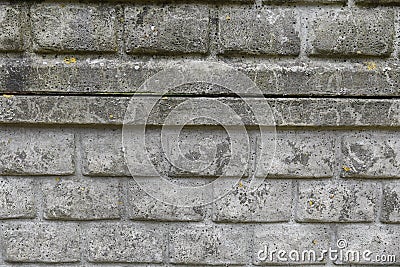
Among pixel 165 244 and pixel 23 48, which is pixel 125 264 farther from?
pixel 23 48

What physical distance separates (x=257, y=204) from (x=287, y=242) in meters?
0.21

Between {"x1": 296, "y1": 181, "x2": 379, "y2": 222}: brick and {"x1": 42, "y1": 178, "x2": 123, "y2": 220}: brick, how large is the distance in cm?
77

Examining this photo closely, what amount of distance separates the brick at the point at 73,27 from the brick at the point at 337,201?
0.99 meters

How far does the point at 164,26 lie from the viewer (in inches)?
58.1

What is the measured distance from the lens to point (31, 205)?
157 cm

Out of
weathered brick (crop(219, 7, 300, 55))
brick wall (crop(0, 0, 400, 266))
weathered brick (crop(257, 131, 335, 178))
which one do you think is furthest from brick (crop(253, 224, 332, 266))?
weathered brick (crop(219, 7, 300, 55))

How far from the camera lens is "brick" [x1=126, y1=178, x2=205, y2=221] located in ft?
5.16

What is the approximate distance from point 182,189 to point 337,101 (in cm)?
71

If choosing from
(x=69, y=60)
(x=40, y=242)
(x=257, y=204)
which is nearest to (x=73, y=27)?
(x=69, y=60)

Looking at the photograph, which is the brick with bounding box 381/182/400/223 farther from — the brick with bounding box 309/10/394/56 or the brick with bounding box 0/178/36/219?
the brick with bounding box 0/178/36/219

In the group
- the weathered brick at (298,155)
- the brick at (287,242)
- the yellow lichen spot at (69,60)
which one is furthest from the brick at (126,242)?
the yellow lichen spot at (69,60)

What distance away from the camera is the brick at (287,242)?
63.4 inches

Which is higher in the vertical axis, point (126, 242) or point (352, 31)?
point (352, 31)

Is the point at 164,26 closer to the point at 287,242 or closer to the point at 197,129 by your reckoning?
the point at 197,129
